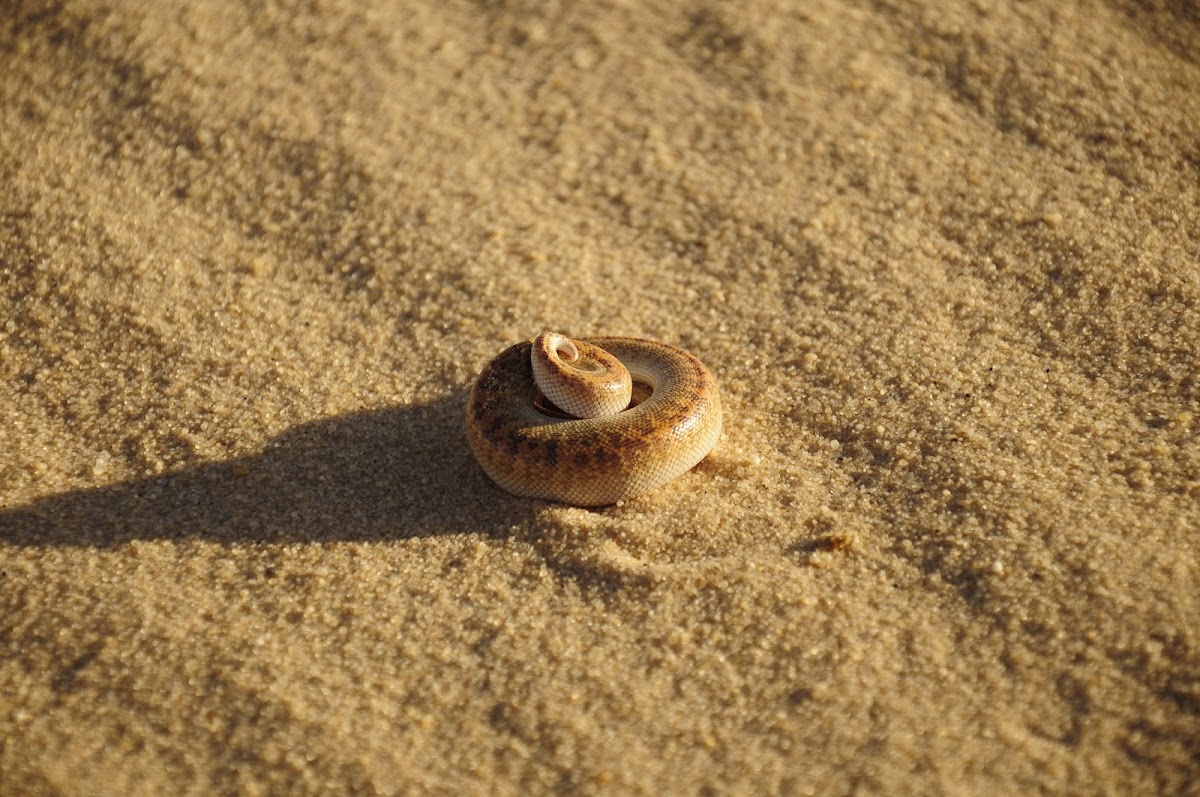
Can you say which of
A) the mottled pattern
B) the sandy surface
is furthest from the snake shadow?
the mottled pattern

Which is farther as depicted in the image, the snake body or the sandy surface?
the snake body

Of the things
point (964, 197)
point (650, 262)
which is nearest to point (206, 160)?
point (650, 262)

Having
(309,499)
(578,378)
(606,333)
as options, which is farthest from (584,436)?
(309,499)

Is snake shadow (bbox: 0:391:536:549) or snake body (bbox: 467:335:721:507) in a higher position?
snake body (bbox: 467:335:721:507)

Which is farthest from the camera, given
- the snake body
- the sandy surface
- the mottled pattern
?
the mottled pattern

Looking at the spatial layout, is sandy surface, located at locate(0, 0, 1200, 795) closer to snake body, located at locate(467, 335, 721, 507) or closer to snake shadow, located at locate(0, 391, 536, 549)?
snake shadow, located at locate(0, 391, 536, 549)

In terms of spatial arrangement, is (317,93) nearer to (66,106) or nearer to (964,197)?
(66,106)
